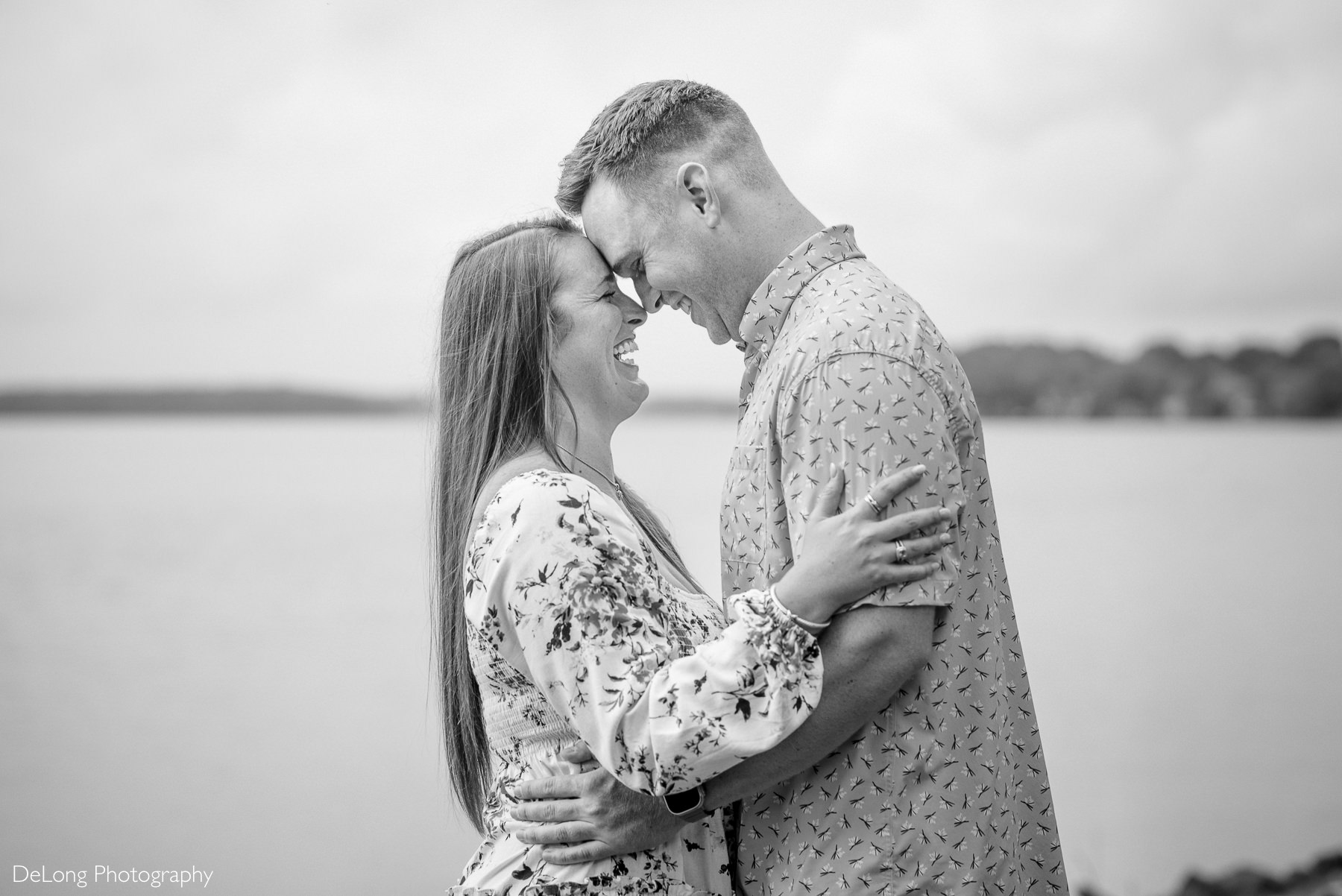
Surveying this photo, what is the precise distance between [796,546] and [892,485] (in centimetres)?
17

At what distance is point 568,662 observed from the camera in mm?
1541

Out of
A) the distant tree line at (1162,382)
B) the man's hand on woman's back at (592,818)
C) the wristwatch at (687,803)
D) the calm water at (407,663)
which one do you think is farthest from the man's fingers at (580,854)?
the distant tree line at (1162,382)

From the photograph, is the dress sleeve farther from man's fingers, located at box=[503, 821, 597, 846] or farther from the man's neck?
the man's neck

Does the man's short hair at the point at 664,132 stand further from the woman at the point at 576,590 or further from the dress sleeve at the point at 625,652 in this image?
the dress sleeve at the point at 625,652

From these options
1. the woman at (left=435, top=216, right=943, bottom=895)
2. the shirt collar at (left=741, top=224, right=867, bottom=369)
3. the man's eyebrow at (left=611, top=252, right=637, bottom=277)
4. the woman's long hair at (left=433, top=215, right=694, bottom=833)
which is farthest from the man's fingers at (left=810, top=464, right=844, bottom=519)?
the man's eyebrow at (left=611, top=252, right=637, bottom=277)

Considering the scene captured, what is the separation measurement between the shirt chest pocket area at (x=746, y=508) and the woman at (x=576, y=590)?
122 millimetres

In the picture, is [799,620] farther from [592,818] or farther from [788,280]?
[788,280]

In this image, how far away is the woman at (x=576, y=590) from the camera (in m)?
1.47

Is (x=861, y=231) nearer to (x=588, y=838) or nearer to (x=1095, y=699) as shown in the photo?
(x=1095, y=699)

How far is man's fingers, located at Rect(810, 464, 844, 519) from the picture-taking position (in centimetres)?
148

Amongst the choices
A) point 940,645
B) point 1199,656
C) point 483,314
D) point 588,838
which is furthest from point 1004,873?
point 1199,656

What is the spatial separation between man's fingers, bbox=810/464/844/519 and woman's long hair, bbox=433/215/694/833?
0.49 metres

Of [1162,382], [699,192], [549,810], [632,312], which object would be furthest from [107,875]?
[1162,382]

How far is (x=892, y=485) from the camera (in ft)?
4.76
